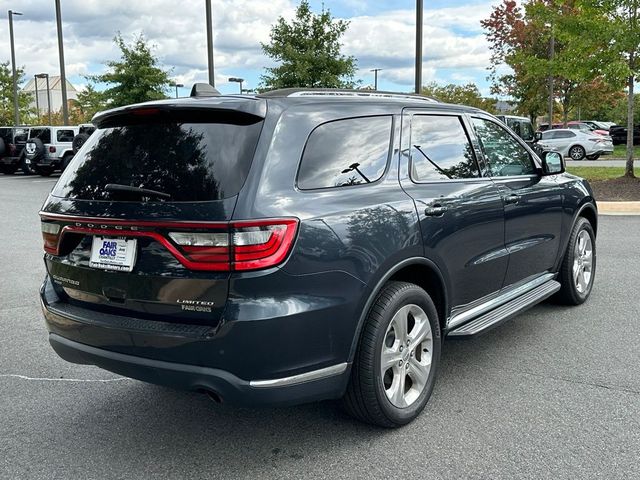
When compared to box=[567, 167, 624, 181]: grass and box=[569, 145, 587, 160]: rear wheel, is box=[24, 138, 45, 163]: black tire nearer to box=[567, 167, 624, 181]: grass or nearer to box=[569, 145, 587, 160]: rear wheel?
box=[567, 167, 624, 181]: grass

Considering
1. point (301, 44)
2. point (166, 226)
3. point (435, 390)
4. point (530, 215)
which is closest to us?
point (166, 226)

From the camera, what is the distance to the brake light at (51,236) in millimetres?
3369

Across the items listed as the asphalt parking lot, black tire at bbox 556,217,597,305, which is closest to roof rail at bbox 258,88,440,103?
the asphalt parking lot

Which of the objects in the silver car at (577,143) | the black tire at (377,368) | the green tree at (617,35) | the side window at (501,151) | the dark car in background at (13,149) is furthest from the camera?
the dark car in background at (13,149)

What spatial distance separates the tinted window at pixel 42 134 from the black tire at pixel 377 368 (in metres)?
25.4

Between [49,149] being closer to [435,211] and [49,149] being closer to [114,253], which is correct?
[114,253]

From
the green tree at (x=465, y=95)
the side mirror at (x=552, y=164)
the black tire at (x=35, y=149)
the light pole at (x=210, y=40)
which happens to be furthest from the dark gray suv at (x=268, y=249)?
the green tree at (x=465, y=95)

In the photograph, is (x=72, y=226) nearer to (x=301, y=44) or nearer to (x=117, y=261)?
(x=117, y=261)

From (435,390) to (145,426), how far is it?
1.74m

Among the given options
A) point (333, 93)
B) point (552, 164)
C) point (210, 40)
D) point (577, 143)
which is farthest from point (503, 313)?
point (577, 143)

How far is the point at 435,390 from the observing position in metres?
3.94

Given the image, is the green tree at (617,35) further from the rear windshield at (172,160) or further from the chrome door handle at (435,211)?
the rear windshield at (172,160)

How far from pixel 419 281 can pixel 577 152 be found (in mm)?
25058

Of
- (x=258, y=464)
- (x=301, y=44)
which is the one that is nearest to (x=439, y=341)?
(x=258, y=464)
